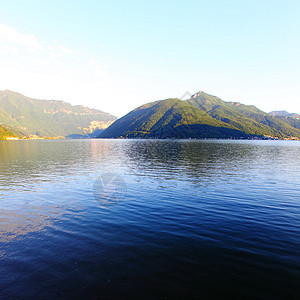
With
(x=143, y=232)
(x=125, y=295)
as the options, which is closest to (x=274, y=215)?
(x=143, y=232)

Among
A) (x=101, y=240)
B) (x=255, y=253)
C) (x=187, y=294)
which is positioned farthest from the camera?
(x=101, y=240)

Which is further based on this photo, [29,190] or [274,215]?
[29,190]

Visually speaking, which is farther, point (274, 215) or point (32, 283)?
point (274, 215)

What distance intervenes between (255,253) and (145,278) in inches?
346

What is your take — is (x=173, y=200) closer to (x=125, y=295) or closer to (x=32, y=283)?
(x=125, y=295)

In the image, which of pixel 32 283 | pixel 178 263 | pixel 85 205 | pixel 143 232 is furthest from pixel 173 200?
pixel 32 283

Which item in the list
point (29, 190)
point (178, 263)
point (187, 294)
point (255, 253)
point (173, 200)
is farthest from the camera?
point (29, 190)

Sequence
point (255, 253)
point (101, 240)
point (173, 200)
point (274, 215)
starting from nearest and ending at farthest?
point (255, 253), point (101, 240), point (274, 215), point (173, 200)

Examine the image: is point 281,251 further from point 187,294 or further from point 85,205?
point 85,205

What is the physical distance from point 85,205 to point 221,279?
19.0 m

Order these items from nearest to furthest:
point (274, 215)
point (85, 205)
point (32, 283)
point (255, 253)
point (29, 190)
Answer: point (32, 283), point (255, 253), point (274, 215), point (85, 205), point (29, 190)

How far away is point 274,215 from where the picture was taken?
21.8 meters

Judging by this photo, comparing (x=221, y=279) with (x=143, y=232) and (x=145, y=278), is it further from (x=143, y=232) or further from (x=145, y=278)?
(x=143, y=232)

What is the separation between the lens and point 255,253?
14.3 meters
